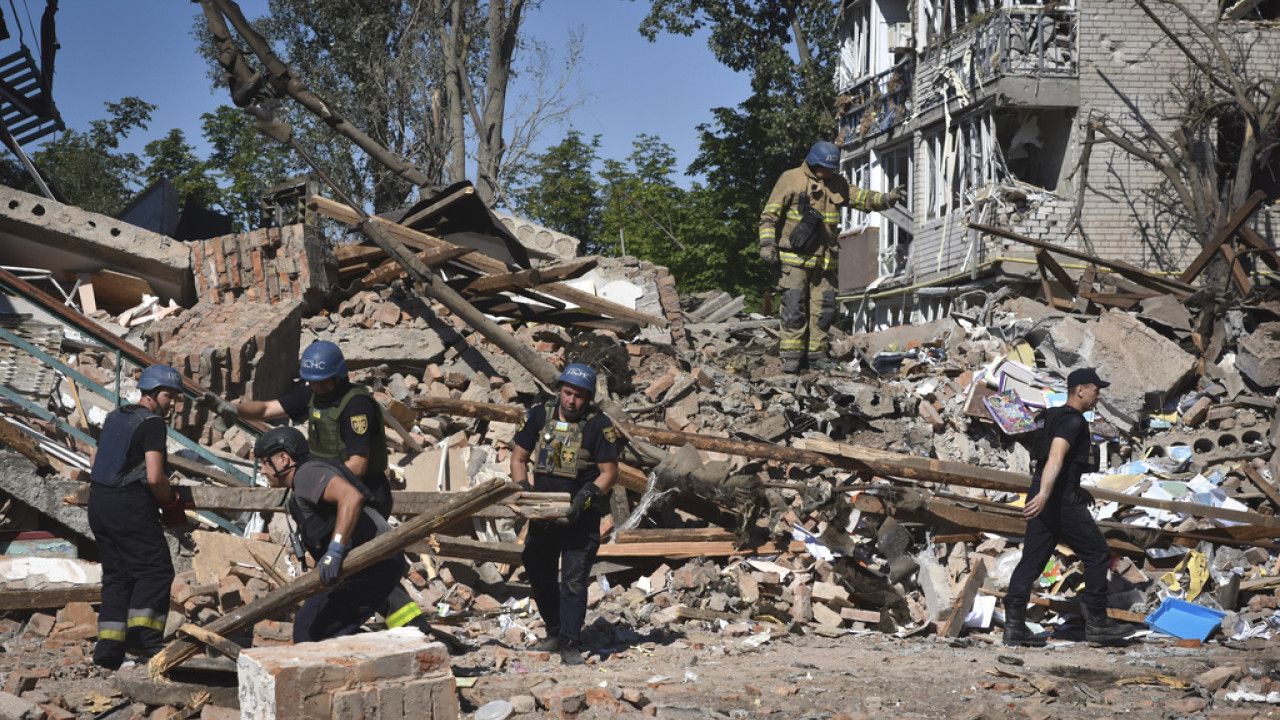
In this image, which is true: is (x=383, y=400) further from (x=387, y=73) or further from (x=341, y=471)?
(x=387, y=73)

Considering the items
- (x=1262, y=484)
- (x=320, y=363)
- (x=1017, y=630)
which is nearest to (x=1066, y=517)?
(x=1017, y=630)

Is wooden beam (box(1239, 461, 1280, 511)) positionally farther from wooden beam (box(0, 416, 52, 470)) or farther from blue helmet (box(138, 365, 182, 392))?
wooden beam (box(0, 416, 52, 470))

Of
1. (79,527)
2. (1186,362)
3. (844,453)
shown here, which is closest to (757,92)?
(1186,362)

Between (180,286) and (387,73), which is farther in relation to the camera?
(387,73)

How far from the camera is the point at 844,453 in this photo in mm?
7996

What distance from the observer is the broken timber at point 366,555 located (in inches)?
184

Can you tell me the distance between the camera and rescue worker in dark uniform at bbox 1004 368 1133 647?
6324 mm

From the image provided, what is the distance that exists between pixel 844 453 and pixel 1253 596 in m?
2.89

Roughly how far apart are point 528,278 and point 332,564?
6063 millimetres

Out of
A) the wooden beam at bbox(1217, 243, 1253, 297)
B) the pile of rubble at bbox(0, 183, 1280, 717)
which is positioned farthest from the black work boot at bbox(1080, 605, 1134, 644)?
the wooden beam at bbox(1217, 243, 1253, 297)

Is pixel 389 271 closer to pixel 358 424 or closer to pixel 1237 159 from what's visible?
pixel 358 424

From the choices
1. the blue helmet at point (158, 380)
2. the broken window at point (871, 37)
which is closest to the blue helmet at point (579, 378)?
the blue helmet at point (158, 380)

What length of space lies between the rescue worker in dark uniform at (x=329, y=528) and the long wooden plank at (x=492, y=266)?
236 inches

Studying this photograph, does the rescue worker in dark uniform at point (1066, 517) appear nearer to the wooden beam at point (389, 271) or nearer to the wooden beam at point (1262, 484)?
the wooden beam at point (1262, 484)
